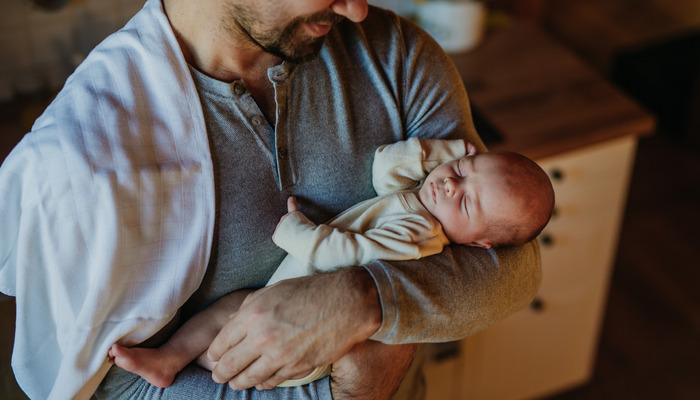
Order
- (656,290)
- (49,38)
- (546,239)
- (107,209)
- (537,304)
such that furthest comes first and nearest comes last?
(656,290), (537,304), (546,239), (49,38), (107,209)

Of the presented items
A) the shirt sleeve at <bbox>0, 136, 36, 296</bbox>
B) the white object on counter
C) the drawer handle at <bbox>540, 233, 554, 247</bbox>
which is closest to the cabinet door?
the drawer handle at <bbox>540, 233, 554, 247</bbox>

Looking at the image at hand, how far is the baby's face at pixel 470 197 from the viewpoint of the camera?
1162mm

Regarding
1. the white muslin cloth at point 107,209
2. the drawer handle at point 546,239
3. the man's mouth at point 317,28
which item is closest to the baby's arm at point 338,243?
the white muslin cloth at point 107,209

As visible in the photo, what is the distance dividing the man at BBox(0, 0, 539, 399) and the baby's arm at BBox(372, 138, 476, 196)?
3 cm

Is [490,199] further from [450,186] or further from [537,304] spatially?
[537,304]

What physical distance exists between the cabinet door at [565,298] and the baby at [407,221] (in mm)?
738

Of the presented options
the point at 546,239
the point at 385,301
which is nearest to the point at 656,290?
the point at 546,239

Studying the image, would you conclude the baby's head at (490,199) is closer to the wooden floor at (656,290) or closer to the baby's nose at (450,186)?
the baby's nose at (450,186)

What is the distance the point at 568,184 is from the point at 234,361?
115 cm

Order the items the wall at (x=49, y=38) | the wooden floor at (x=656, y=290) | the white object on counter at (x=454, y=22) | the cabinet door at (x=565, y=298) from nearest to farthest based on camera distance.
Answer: the wall at (x=49, y=38), the cabinet door at (x=565, y=298), the white object on counter at (x=454, y=22), the wooden floor at (x=656, y=290)

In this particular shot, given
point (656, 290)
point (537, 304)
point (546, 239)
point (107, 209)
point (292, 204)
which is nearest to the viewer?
point (107, 209)

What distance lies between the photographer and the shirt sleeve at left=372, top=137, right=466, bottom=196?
3.81ft

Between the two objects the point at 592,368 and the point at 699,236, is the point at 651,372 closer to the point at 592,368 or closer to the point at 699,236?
the point at 592,368

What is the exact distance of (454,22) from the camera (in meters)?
2.08
